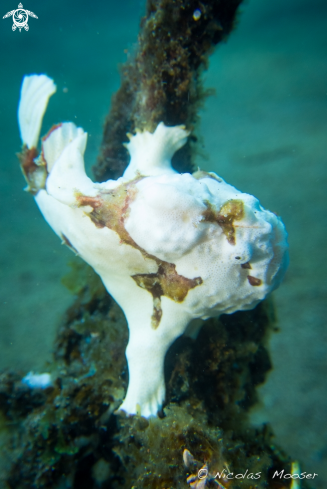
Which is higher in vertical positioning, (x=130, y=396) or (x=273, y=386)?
(x=130, y=396)

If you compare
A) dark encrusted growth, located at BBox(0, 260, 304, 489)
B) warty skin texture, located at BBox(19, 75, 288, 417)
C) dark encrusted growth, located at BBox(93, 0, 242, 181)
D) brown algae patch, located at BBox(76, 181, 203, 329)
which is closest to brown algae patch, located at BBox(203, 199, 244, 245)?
warty skin texture, located at BBox(19, 75, 288, 417)

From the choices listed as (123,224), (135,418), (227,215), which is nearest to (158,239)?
(123,224)

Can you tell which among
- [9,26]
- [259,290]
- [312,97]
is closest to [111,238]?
[259,290]

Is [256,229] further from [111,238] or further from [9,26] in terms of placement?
→ [9,26]

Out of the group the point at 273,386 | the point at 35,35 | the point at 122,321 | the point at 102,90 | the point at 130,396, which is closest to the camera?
the point at 130,396

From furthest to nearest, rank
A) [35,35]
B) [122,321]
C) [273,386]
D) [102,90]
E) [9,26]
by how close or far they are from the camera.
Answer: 1. [102,90]
2. [35,35]
3. [9,26]
4. [273,386]
5. [122,321]

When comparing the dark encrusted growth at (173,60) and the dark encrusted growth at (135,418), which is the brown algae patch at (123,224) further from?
the dark encrusted growth at (173,60)

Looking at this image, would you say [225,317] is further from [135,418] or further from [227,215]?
[227,215]
